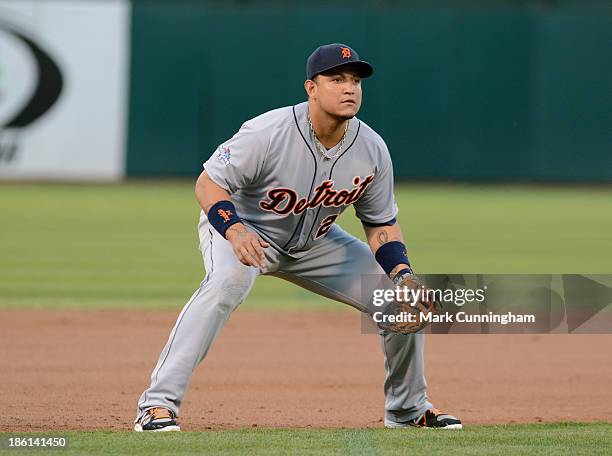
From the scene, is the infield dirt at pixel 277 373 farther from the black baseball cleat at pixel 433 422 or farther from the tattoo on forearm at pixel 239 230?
the tattoo on forearm at pixel 239 230

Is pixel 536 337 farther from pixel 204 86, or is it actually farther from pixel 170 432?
pixel 204 86

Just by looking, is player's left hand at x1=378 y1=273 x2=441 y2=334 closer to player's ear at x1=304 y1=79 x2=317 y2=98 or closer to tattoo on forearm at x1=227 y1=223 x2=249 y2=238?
tattoo on forearm at x1=227 y1=223 x2=249 y2=238

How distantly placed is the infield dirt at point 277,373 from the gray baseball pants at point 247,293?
→ 1.23 ft

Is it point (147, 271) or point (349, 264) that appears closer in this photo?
point (349, 264)

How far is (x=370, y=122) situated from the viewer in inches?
820

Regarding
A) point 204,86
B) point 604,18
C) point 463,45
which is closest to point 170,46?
point 204,86

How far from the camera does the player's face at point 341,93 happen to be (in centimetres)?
451

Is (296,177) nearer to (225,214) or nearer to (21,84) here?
(225,214)

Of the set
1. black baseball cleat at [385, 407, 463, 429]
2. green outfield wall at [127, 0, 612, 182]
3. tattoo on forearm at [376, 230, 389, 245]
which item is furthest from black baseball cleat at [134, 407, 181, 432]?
green outfield wall at [127, 0, 612, 182]

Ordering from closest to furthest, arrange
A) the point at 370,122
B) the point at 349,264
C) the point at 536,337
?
the point at 349,264 < the point at 536,337 < the point at 370,122

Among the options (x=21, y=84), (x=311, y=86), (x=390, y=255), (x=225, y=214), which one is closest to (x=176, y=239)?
(x=21, y=84)

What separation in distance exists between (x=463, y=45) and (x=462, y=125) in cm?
153

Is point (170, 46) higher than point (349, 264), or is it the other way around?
point (170, 46)

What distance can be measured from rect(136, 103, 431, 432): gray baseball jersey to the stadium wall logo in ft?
53.7
